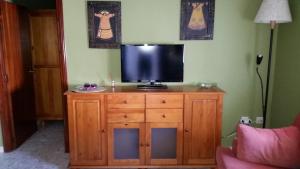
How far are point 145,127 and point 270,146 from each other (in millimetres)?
1228

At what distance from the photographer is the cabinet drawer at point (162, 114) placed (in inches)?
97.7

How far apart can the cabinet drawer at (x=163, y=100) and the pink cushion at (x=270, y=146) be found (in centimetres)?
86

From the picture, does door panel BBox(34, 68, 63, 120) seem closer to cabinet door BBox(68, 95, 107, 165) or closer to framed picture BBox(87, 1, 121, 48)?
framed picture BBox(87, 1, 121, 48)

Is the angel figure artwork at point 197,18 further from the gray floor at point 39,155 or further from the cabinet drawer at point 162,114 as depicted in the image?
the gray floor at point 39,155

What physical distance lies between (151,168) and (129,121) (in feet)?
1.92

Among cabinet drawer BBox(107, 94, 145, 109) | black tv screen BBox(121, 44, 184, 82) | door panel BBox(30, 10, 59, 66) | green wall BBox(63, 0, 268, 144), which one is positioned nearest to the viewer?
cabinet drawer BBox(107, 94, 145, 109)

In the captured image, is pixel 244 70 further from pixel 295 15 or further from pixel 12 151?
pixel 12 151

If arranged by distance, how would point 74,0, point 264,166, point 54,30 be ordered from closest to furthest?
1. point 264,166
2. point 74,0
3. point 54,30

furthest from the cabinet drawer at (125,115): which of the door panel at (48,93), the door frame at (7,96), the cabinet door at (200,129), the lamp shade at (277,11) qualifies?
the door panel at (48,93)

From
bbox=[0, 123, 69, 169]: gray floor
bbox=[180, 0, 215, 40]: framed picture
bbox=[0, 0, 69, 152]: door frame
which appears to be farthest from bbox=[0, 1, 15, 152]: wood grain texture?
bbox=[180, 0, 215, 40]: framed picture

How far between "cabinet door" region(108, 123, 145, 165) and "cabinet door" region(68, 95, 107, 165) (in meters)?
0.08

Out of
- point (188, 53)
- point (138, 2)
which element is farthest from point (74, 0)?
point (188, 53)

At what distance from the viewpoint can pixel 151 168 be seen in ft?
8.55

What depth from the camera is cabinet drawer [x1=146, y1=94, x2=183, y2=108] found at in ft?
8.07
